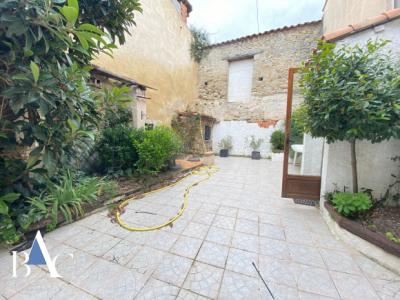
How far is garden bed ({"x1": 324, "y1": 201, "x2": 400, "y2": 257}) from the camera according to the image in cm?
158

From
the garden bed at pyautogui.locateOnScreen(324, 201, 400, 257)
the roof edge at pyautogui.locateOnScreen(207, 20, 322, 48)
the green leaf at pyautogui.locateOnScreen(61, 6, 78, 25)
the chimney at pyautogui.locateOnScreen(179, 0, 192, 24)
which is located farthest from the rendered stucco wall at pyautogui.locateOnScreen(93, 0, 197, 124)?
the garden bed at pyautogui.locateOnScreen(324, 201, 400, 257)

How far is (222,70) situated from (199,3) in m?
3.08

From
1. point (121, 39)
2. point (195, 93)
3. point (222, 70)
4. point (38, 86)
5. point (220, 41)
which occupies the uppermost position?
point (220, 41)

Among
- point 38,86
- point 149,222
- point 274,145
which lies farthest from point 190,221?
point 274,145

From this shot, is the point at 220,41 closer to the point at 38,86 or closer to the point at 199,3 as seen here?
the point at 199,3

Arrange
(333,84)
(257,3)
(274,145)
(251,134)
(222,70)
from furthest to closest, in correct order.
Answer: (222,70) → (251,134) → (274,145) → (257,3) → (333,84)

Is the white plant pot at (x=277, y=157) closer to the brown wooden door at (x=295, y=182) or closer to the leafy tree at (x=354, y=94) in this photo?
the brown wooden door at (x=295, y=182)

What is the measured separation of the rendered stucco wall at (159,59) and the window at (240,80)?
2190 millimetres

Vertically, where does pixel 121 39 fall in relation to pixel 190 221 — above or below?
above

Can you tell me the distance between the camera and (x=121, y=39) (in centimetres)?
236

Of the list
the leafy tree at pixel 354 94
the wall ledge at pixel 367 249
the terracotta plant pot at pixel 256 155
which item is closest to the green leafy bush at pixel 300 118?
the leafy tree at pixel 354 94

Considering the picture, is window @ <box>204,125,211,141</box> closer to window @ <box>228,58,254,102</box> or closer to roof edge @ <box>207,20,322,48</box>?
window @ <box>228,58,254,102</box>

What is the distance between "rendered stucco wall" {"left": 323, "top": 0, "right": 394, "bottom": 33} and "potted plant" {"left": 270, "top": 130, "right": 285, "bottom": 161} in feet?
12.8

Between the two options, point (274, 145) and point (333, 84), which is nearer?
point (333, 84)
